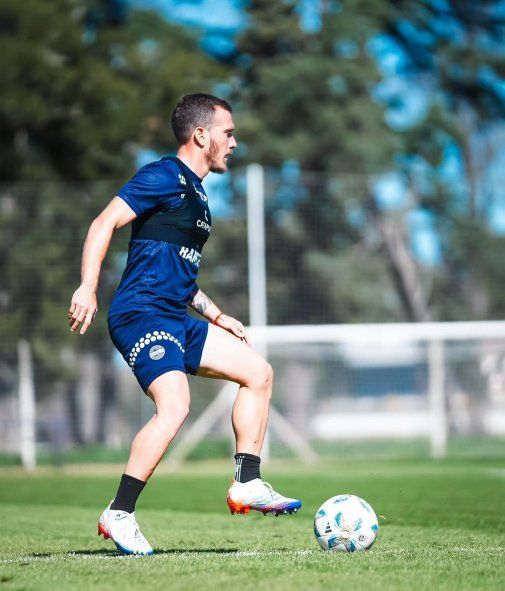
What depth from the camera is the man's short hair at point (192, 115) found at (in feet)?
18.0

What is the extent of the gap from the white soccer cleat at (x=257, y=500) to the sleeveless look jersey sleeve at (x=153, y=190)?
1.33 metres

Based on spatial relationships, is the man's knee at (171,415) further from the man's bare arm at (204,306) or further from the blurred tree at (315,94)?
the blurred tree at (315,94)

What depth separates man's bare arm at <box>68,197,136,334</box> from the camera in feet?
15.6

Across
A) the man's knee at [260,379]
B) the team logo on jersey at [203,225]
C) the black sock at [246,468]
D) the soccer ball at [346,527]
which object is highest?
the team logo on jersey at [203,225]

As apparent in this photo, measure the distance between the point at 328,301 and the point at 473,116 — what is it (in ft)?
41.1

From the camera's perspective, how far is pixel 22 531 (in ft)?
21.9

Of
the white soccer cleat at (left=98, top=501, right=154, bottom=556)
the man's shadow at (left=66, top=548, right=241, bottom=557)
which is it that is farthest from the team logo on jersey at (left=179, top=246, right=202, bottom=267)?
the man's shadow at (left=66, top=548, right=241, bottom=557)

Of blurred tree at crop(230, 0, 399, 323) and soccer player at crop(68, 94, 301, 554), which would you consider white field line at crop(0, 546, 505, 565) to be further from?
blurred tree at crop(230, 0, 399, 323)

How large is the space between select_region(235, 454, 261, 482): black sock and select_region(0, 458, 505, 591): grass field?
0.34 m

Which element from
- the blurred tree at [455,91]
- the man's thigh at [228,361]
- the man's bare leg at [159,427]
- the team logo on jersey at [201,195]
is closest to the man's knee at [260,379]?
the man's thigh at [228,361]

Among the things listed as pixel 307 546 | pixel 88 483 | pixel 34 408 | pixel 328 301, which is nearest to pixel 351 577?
pixel 307 546

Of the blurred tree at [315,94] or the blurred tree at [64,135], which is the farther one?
the blurred tree at [315,94]

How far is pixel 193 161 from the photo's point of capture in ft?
17.9

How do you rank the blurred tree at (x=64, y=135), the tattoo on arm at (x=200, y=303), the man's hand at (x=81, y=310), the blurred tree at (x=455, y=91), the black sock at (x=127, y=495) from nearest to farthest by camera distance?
1. the man's hand at (x=81, y=310)
2. the black sock at (x=127, y=495)
3. the tattoo on arm at (x=200, y=303)
4. the blurred tree at (x=64, y=135)
5. the blurred tree at (x=455, y=91)
